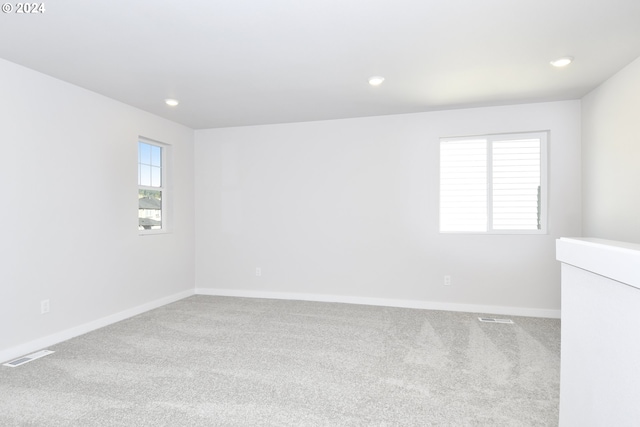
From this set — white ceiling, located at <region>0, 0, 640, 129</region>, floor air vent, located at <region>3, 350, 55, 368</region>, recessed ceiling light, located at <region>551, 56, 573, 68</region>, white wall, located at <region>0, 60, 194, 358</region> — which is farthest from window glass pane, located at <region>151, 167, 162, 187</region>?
recessed ceiling light, located at <region>551, 56, 573, 68</region>

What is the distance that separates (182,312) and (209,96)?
245cm

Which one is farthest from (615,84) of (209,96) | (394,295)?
(209,96)

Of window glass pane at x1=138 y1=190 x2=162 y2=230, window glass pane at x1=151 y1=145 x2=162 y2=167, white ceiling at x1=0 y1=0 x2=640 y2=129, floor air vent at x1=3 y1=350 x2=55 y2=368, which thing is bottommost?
floor air vent at x1=3 y1=350 x2=55 y2=368

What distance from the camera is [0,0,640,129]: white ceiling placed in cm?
222

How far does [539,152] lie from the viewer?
419 cm

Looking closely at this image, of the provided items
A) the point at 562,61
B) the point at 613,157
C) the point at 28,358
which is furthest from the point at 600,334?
the point at 28,358

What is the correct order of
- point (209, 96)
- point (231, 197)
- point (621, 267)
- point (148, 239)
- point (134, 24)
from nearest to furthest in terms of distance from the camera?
point (621, 267) → point (134, 24) → point (209, 96) → point (148, 239) → point (231, 197)

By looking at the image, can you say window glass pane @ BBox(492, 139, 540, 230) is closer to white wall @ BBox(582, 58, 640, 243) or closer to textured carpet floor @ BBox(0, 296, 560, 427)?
white wall @ BBox(582, 58, 640, 243)

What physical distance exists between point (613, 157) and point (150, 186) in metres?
4.95

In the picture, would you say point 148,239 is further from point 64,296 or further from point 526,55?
point 526,55

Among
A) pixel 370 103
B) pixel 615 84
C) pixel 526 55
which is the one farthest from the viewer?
pixel 370 103

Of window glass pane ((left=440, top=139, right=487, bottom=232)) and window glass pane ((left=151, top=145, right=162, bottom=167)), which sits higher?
window glass pane ((left=151, top=145, right=162, bottom=167))

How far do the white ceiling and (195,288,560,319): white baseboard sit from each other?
92.6 inches

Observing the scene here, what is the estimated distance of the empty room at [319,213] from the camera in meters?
2.15
